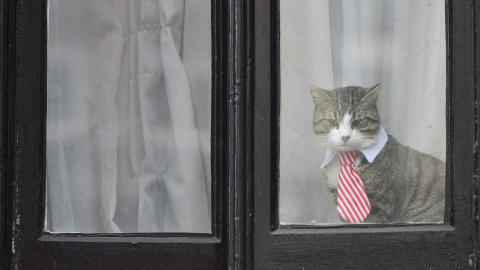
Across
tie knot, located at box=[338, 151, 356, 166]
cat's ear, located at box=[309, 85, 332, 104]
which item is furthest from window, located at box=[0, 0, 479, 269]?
tie knot, located at box=[338, 151, 356, 166]

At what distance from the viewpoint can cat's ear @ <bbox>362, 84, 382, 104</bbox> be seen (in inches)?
102

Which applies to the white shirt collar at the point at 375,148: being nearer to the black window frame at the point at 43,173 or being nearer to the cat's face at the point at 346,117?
the cat's face at the point at 346,117

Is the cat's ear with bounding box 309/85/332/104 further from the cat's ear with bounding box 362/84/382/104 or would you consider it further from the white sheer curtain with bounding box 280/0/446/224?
the cat's ear with bounding box 362/84/382/104

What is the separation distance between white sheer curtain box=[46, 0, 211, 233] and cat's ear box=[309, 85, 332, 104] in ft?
1.17

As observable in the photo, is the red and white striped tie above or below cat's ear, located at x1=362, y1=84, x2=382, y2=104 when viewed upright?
below

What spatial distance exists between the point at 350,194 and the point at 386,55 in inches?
19.6

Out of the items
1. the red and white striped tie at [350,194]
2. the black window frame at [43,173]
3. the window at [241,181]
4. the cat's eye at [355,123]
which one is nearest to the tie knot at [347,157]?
the red and white striped tie at [350,194]

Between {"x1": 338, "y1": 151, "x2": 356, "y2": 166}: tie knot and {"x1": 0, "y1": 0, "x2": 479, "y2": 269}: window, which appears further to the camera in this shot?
{"x1": 338, "y1": 151, "x2": 356, "y2": 166}: tie knot

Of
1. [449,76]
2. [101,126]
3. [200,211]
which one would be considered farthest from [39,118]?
[449,76]

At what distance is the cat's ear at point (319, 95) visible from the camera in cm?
255

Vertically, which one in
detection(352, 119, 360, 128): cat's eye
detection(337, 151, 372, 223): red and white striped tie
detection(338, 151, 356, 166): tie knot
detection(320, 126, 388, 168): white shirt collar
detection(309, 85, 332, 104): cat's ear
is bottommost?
detection(337, 151, 372, 223): red and white striped tie

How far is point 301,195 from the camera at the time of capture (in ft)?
8.29

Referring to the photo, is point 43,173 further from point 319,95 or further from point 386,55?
point 386,55

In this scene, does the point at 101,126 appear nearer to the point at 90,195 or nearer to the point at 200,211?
the point at 90,195
